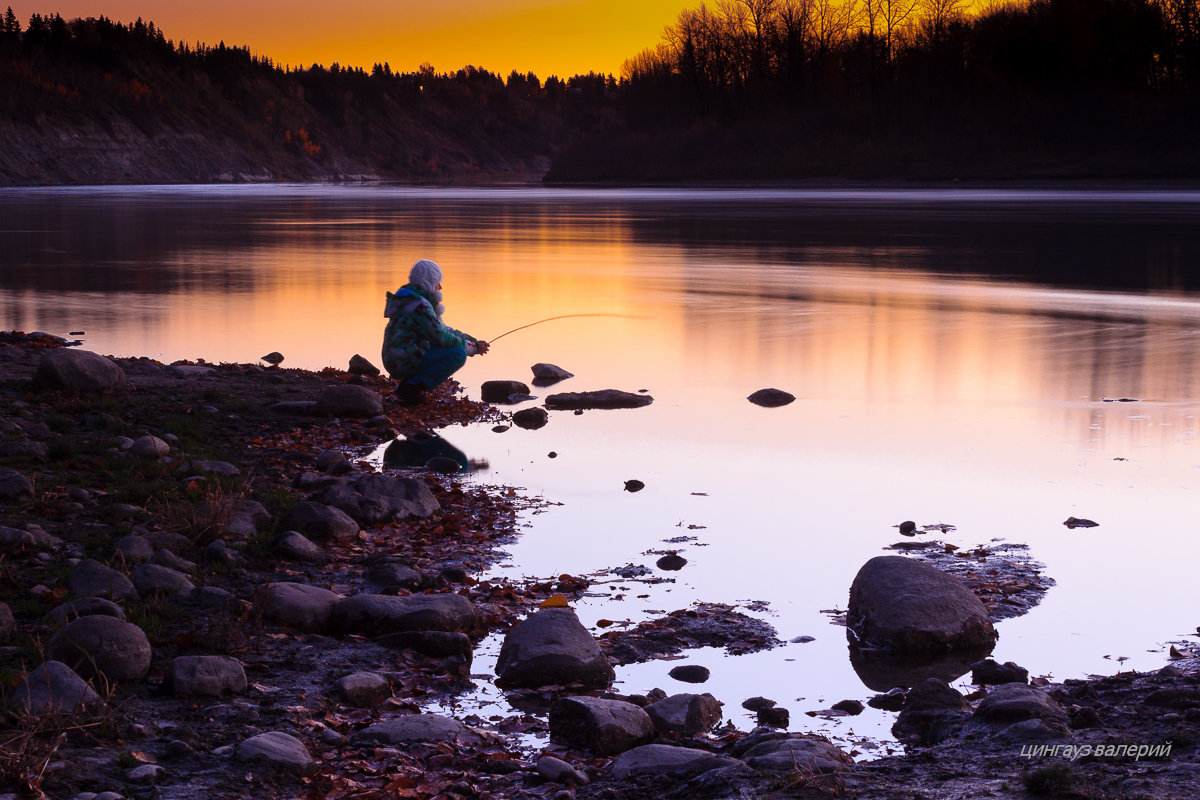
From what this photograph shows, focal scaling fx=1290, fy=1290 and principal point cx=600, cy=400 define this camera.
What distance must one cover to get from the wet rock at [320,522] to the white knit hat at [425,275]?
4397 millimetres

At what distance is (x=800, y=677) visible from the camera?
20.2ft

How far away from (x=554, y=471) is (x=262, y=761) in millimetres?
5518

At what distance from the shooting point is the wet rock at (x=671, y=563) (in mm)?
7703

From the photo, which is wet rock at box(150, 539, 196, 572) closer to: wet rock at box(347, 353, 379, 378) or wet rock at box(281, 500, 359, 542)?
wet rock at box(281, 500, 359, 542)

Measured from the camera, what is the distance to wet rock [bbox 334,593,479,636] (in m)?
6.39

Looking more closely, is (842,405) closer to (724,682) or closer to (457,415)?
(457,415)

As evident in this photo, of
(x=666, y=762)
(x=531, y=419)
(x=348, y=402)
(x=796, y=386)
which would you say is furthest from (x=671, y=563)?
(x=796, y=386)

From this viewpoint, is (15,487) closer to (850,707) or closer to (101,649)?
(101,649)

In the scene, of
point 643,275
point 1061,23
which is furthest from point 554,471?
point 1061,23

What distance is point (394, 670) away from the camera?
6.02 metres

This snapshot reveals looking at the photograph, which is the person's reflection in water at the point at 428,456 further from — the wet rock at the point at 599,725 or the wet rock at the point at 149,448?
the wet rock at the point at 599,725

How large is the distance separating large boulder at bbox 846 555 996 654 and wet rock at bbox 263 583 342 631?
270 centimetres

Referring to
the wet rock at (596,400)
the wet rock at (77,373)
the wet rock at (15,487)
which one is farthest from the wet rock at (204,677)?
the wet rock at (596,400)

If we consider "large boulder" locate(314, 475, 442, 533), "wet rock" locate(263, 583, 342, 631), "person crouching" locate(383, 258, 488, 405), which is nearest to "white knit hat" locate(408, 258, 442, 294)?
"person crouching" locate(383, 258, 488, 405)
